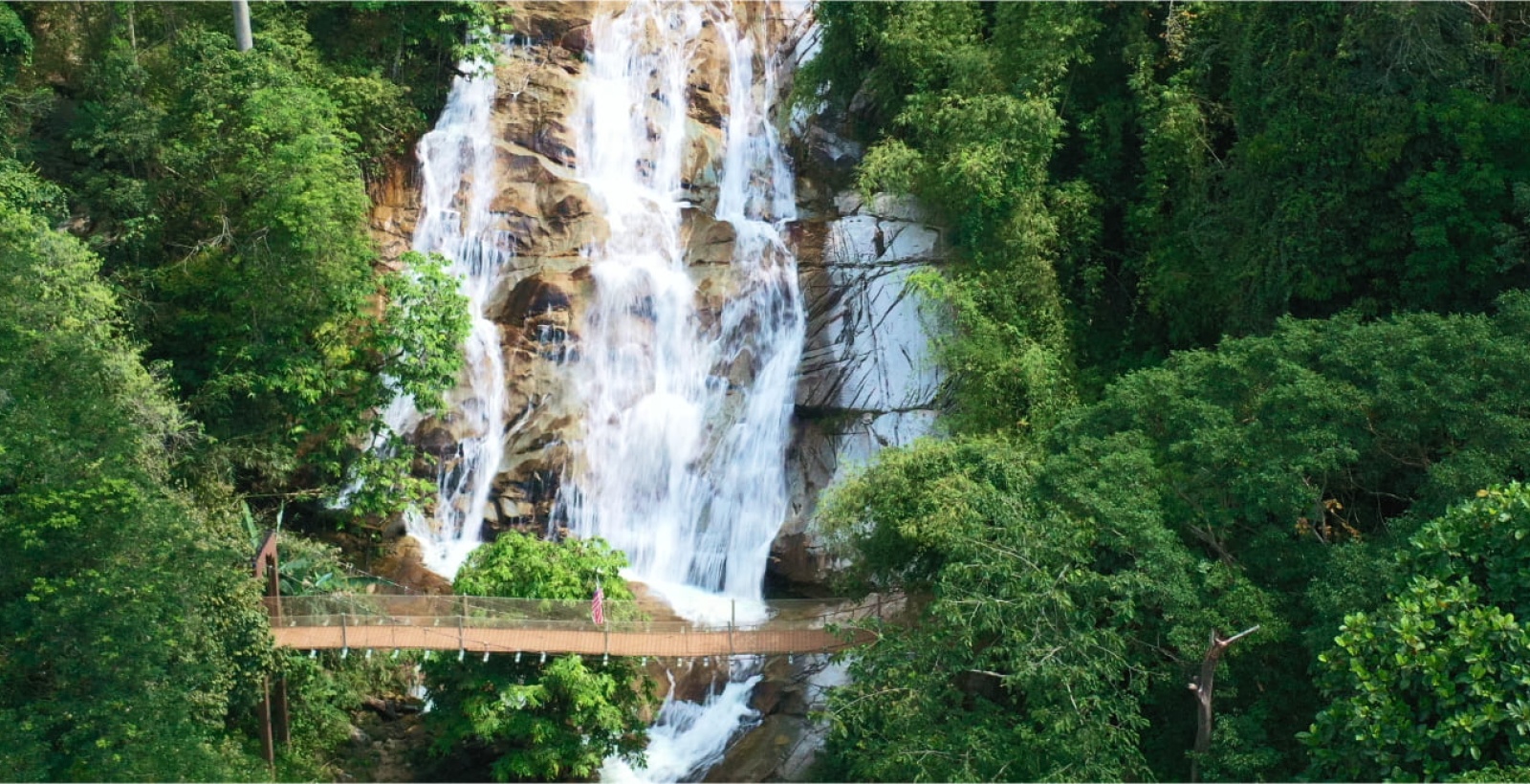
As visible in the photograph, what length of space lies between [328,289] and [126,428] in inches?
211

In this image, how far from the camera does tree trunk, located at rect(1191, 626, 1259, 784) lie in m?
19.5

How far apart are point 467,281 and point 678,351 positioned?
3881 mm

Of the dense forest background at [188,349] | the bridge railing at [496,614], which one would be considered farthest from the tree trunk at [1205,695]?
the dense forest background at [188,349]

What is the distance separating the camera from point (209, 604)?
22062mm

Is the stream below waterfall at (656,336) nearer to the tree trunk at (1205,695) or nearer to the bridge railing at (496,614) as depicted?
the bridge railing at (496,614)

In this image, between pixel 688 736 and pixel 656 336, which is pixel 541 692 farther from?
pixel 656 336

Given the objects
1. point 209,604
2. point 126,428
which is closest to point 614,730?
point 209,604

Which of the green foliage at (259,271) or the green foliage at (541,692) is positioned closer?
the green foliage at (541,692)

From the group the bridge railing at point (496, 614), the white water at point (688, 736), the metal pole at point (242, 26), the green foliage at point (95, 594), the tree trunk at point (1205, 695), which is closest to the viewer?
the tree trunk at point (1205, 695)

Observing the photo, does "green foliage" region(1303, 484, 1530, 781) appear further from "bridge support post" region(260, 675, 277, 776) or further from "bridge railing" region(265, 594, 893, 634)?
"bridge support post" region(260, 675, 277, 776)

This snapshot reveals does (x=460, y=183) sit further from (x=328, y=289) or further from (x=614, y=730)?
(x=614, y=730)

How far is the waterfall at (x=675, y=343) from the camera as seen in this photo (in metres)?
28.0

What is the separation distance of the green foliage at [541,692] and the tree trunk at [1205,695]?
7709mm

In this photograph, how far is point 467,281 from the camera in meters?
29.5
